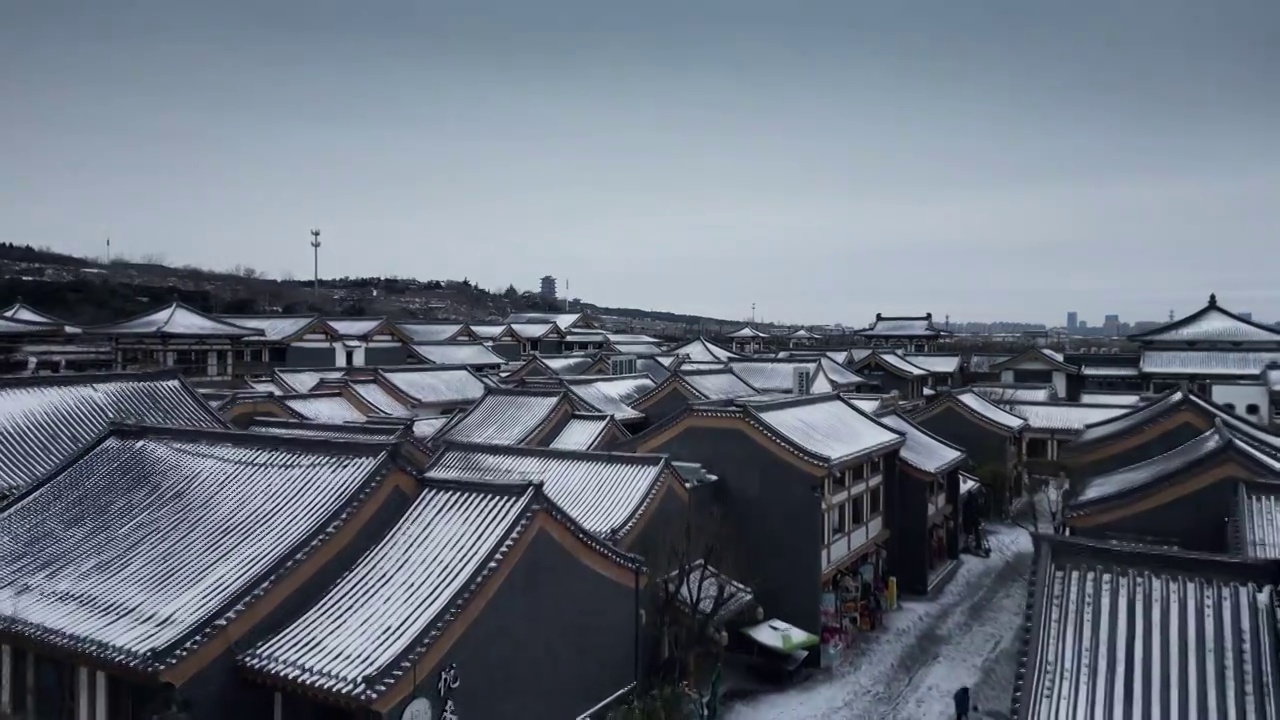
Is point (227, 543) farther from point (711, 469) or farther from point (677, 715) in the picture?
point (711, 469)

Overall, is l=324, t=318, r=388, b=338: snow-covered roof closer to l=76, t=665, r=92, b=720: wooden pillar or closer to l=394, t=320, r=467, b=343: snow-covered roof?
l=394, t=320, r=467, b=343: snow-covered roof

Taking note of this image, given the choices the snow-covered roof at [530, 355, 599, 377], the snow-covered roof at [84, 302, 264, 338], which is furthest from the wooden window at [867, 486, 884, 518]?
the snow-covered roof at [84, 302, 264, 338]

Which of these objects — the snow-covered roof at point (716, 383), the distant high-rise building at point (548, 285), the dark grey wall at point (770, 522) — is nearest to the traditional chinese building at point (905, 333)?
the snow-covered roof at point (716, 383)

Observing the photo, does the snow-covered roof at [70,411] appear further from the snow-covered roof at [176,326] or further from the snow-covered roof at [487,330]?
the snow-covered roof at [487,330]

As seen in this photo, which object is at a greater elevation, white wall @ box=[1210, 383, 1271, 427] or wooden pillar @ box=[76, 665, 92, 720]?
white wall @ box=[1210, 383, 1271, 427]

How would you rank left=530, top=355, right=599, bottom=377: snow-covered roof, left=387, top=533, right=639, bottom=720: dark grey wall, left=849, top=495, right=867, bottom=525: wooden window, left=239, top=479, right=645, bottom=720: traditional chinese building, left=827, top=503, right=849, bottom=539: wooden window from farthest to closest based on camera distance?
left=530, top=355, right=599, bottom=377: snow-covered roof, left=849, top=495, right=867, bottom=525: wooden window, left=827, top=503, right=849, bottom=539: wooden window, left=387, top=533, right=639, bottom=720: dark grey wall, left=239, top=479, right=645, bottom=720: traditional chinese building

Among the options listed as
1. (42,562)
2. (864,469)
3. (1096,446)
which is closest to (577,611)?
(42,562)

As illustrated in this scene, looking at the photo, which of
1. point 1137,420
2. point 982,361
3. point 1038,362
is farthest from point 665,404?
point 982,361
